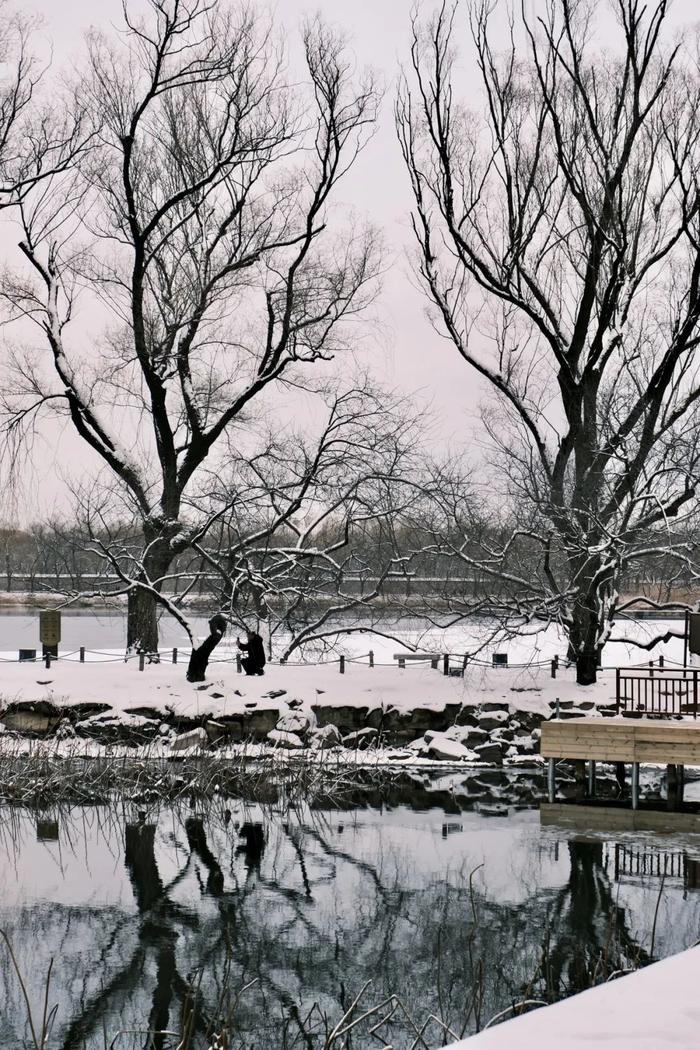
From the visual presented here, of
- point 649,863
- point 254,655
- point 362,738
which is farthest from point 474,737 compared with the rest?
point 649,863

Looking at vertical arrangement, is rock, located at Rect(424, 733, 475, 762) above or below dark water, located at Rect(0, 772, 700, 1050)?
above

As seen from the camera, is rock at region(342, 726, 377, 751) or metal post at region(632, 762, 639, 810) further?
rock at region(342, 726, 377, 751)

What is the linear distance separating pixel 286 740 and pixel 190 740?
1.45 meters

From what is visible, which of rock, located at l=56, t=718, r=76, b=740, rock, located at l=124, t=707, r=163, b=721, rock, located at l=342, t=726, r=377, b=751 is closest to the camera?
rock, located at l=56, t=718, r=76, b=740

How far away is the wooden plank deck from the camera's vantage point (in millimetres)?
13922

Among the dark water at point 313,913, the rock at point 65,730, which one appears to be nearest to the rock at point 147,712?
the rock at point 65,730

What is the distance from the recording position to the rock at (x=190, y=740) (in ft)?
56.5

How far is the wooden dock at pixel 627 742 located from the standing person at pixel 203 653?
6.46 meters

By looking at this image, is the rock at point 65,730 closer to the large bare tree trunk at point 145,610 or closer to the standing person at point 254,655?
the standing person at point 254,655

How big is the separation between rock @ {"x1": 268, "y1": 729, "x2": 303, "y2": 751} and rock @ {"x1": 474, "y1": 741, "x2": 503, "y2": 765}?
2742mm

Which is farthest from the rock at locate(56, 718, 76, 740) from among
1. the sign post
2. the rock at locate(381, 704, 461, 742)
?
the rock at locate(381, 704, 461, 742)

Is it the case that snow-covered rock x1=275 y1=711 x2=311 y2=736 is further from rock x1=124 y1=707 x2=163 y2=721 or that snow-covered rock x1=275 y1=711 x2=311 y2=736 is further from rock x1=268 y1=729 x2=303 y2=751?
rock x1=124 y1=707 x2=163 y2=721

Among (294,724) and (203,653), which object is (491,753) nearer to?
(294,724)

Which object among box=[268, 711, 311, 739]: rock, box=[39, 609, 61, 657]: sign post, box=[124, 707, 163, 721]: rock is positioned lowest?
box=[268, 711, 311, 739]: rock
